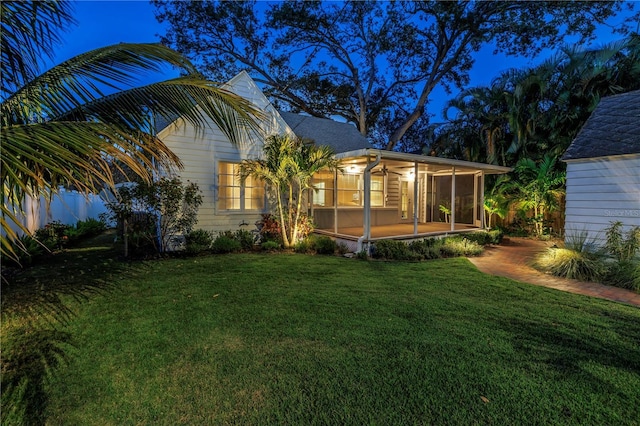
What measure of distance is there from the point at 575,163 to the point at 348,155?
18.8 feet

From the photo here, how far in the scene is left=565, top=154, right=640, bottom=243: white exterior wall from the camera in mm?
6992

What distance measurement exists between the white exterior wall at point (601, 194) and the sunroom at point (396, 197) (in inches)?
129

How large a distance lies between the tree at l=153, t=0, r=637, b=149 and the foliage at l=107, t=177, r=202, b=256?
14.0m

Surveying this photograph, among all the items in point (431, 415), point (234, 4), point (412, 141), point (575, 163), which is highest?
point (234, 4)

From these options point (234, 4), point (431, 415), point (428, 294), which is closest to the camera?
point (431, 415)

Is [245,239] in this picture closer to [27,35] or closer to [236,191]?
Result: [236,191]

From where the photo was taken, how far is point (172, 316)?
4.11 metres

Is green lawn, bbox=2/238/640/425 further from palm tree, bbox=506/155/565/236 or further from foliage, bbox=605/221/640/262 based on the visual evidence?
palm tree, bbox=506/155/565/236

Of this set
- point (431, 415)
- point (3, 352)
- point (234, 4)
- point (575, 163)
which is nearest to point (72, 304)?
point (3, 352)

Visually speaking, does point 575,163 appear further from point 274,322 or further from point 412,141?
point 412,141

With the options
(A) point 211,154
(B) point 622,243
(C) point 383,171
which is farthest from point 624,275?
(A) point 211,154

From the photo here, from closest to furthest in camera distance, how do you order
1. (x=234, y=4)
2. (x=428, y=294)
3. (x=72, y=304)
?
(x=72, y=304) < (x=428, y=294) < (x=234, y=4)

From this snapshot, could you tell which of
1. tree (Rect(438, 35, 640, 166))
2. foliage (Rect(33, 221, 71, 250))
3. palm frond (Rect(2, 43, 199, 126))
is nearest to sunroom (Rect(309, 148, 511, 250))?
tree (Rect(438, 35, 640, 166))

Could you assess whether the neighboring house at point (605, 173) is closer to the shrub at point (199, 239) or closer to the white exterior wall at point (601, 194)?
the white exterior wall at point (601, 194)
